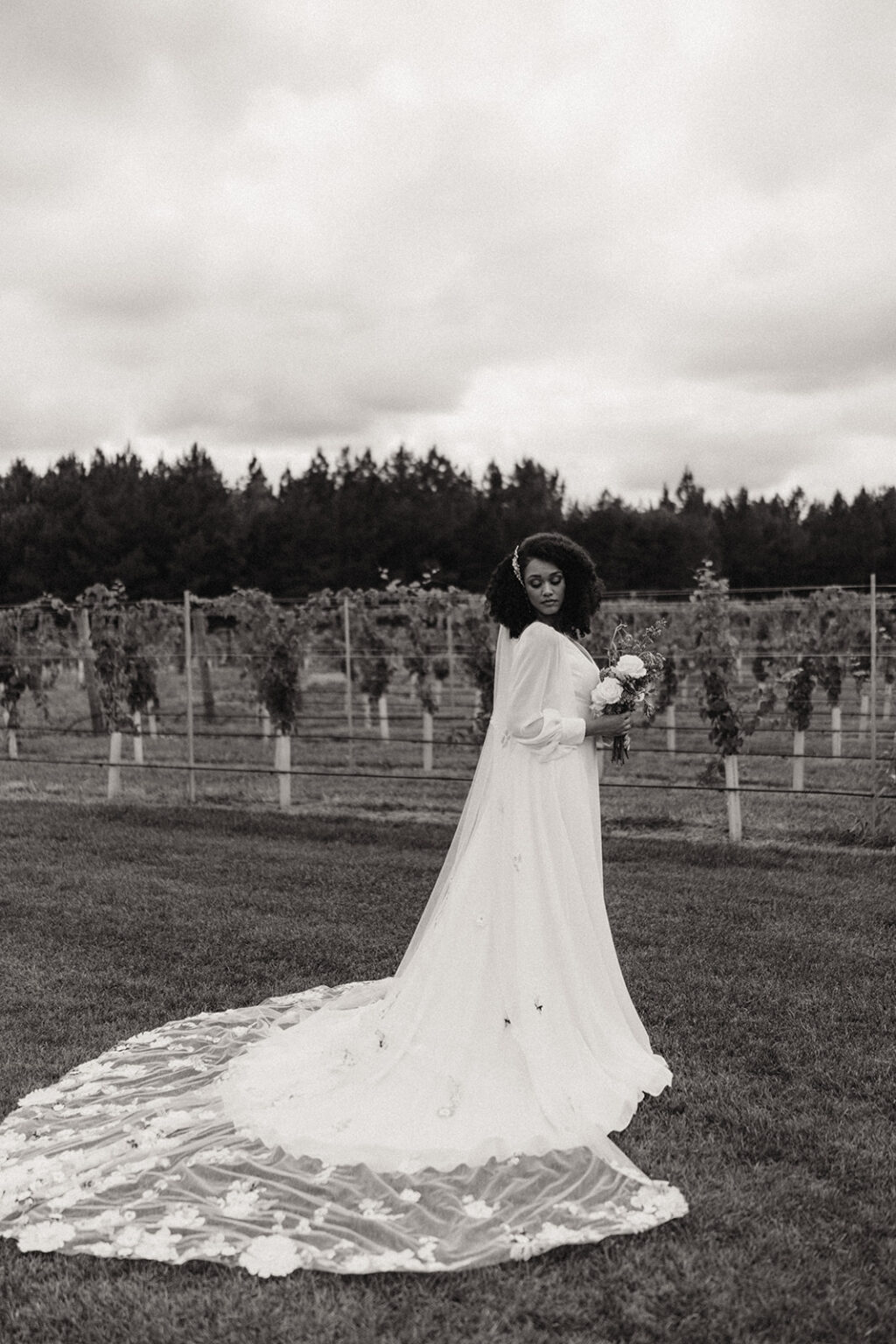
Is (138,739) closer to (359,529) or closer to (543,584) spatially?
(543,584)

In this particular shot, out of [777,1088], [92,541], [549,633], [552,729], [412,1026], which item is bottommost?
[777,1088]

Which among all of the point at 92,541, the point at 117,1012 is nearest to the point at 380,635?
the point at 117,1012

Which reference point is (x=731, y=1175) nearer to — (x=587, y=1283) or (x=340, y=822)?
(x=587, y=1283)

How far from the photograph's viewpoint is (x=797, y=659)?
1401cm

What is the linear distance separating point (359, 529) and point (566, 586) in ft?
126

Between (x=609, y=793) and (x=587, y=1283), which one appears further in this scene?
(x=609, y=793)

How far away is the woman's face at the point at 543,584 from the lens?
3949 millimetres

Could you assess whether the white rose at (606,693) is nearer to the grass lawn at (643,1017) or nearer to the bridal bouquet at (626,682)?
the bridal bouquet at (626,682)

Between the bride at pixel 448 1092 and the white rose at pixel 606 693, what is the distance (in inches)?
3.6

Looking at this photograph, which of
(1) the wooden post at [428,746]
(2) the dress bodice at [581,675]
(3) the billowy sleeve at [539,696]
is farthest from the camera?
(1) the wooden post at [428,746]

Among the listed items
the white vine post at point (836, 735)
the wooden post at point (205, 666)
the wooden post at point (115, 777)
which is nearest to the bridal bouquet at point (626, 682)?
the wooden post at point (115, 777)

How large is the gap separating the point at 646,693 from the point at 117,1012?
2.85 metres

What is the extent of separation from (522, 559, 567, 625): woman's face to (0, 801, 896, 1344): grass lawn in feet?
5.93

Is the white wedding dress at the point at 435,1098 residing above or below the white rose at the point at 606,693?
below
